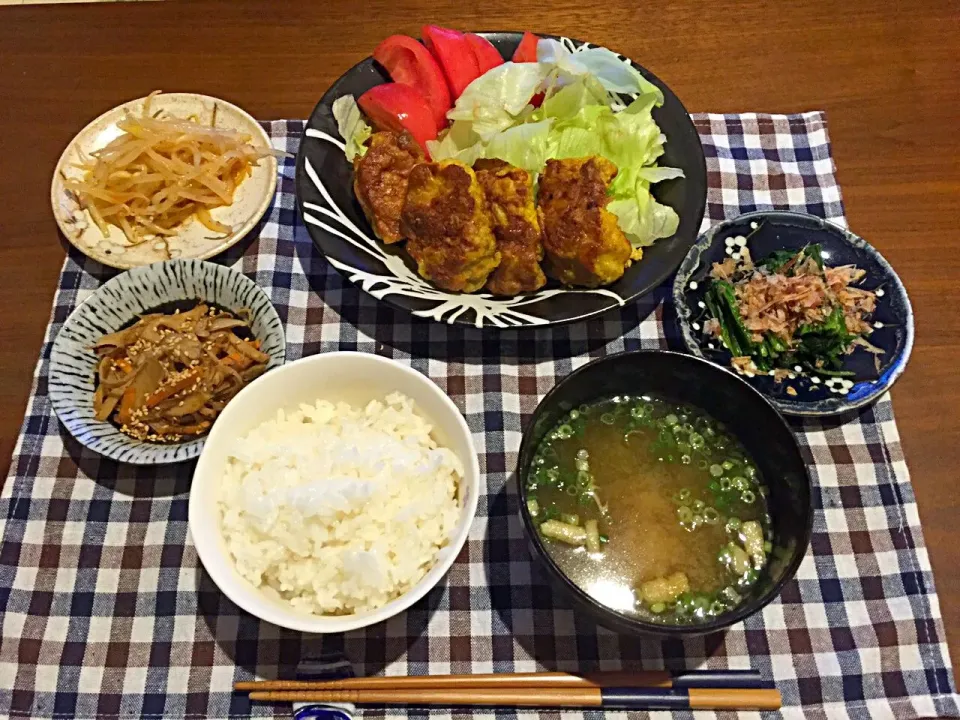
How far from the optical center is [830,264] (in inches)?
89.3

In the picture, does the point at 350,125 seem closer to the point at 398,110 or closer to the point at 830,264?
the point at 398,110

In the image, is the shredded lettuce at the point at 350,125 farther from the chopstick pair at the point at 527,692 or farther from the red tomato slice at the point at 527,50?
the chopstick pair at the point at 527,692

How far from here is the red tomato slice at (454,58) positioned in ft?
8.15

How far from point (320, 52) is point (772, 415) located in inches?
94.1

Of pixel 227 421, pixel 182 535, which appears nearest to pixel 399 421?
pixel 227 421

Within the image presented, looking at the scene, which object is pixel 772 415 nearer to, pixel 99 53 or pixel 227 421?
pixel 227 421

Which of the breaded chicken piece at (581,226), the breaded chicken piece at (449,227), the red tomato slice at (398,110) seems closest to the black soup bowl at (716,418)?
the breaded chicken piece at (581,226)

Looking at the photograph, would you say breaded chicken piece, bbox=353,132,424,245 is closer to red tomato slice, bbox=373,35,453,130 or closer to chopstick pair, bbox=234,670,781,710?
red tomato slice, bbox=373,35,453,130

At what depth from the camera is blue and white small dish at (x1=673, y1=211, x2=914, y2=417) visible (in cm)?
203

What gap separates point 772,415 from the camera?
171 cm

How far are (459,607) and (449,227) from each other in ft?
3.78

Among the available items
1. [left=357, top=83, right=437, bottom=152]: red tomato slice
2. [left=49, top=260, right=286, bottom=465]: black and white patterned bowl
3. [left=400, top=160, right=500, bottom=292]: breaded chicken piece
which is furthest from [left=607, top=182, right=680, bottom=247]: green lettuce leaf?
[left=49, top=260, right=286, bottom=465]: black and white patterned bowl

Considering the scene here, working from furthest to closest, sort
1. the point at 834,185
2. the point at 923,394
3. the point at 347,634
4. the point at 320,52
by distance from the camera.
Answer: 1. the point at 320,52
2. the point at 834,185
3. the point at 923,394
4. the point at 347,634

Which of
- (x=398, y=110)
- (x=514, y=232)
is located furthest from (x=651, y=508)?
(x=398, y=110)
